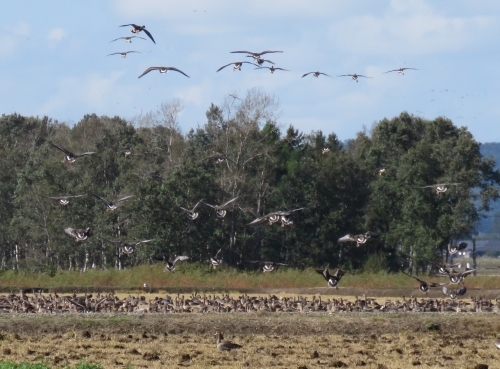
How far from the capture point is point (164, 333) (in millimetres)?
31828

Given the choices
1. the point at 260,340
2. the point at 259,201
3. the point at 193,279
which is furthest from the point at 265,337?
the point at 259,201

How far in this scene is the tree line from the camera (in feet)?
224

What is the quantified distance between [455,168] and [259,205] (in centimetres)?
1262

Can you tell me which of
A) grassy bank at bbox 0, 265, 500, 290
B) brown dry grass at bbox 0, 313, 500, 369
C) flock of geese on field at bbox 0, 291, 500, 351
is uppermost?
grassy bank at bbox 0, 265, 500, 290

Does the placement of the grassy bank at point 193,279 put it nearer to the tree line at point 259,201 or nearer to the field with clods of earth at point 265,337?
the tree line at point 259,201

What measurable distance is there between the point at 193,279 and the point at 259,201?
13.3 meters

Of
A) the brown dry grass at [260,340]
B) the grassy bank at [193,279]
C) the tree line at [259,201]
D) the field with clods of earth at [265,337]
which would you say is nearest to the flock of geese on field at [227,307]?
the field with clods of earth at [265,337]

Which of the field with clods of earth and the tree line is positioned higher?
the tree line

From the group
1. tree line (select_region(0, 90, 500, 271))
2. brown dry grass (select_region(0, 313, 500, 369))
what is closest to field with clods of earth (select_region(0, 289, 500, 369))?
brown dry grass (select_region(0, 313, 500, 369))

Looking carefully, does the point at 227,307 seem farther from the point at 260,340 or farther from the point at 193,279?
the point at 193,279

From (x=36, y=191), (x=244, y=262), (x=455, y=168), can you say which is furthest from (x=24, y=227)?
(x=455, y=168)

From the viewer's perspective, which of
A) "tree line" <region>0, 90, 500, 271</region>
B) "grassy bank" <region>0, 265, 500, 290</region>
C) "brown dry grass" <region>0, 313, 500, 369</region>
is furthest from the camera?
"tree line" <region>0, 90, 500, 271</region>

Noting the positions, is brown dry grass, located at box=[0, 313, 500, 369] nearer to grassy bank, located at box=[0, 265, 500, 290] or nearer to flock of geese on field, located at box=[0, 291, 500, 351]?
flock of geese on field, located at box=[0, 291, 500, 351]

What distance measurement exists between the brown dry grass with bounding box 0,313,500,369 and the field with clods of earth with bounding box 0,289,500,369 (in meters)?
0.03
